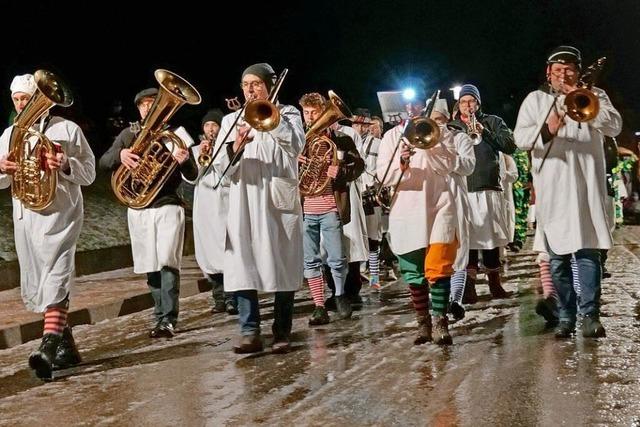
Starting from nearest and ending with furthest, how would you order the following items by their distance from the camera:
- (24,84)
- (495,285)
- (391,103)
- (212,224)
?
1. (24,84)
2. (212,224)
3. (495,285)
4. (391,103)

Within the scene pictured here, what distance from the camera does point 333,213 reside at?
1024 centimetres

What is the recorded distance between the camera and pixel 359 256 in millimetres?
11531

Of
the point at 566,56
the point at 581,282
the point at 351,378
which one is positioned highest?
the point at 566,56

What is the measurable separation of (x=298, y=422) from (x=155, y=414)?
3.03 feet

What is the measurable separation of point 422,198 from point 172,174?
2339mm

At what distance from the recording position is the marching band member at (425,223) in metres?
8.22

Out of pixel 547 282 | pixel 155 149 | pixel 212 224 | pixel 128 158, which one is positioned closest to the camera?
pixel 128 158

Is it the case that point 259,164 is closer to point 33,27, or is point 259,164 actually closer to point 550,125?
point 550,125

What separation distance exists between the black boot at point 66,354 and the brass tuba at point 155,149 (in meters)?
1.56

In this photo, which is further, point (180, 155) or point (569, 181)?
point (180, 155)

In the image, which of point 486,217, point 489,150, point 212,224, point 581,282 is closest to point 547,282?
point 581,282

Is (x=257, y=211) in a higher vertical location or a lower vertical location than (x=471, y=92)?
lower

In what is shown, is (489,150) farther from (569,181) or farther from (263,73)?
(263,73)

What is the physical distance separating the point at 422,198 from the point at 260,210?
4.21 ft
